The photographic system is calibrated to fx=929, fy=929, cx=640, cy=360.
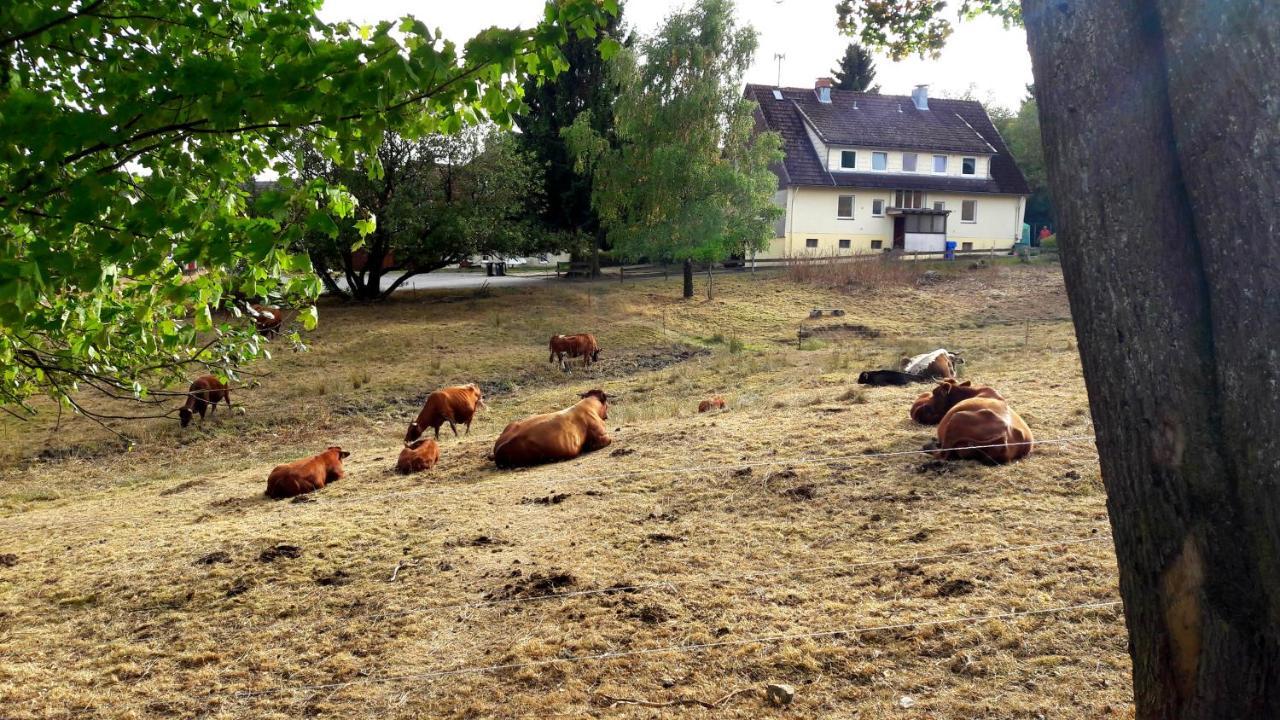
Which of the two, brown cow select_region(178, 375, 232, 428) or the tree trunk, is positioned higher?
the tree trunk

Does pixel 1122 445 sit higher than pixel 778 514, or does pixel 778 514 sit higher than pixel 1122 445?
pixel 1122 445

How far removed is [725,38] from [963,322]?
1475 cm

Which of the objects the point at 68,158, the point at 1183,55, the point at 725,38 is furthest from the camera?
the point at 725,38

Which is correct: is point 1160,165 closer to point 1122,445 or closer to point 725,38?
point 1122,445

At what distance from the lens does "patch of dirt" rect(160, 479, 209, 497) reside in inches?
496

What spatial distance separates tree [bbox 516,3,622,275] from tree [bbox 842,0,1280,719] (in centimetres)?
3815

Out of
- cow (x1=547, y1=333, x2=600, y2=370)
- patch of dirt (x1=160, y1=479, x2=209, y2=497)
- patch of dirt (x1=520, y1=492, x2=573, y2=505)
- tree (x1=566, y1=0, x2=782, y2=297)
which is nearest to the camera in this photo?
patch of dirt (x1=520, y1=492, x2=573, y2=505)

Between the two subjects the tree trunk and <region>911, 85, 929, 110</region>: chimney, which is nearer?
the tree trunk

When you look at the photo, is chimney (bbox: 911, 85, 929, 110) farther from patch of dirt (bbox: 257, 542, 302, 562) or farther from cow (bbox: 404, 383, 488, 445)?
patch of dirt (bbox: 257, 542, 302, 562)

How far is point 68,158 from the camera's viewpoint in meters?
4.13

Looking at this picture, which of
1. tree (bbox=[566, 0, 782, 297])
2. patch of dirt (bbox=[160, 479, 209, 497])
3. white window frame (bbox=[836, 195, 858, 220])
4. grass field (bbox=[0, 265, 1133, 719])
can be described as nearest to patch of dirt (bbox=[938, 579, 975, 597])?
grass field (bbox=[0, 265, 1133, 719])

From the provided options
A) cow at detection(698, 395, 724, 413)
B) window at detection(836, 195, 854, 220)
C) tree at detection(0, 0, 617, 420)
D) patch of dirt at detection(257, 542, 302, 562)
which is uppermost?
window at detection(836, 195, 854, 220)

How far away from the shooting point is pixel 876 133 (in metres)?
54.3

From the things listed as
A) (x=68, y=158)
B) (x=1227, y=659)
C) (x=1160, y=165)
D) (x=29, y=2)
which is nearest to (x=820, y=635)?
(x=1227, y=659)
